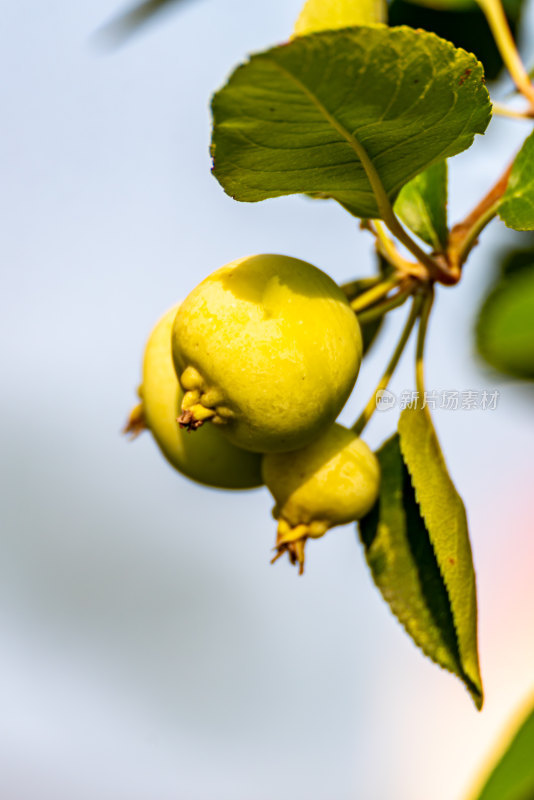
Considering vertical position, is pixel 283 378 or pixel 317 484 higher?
pixel 283 378

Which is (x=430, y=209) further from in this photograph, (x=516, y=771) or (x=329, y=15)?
(x=516, y=771)

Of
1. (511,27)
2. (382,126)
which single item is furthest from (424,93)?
(511,27)

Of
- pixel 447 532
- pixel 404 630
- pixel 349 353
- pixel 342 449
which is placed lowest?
pixel 404 630

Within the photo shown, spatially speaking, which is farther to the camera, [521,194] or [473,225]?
[473,225]

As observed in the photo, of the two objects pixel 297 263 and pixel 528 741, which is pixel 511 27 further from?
pixel 528 741

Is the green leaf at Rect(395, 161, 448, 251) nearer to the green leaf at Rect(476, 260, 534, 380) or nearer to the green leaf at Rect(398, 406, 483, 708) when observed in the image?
the green leaf at Rect(476, 260, 534, 380)

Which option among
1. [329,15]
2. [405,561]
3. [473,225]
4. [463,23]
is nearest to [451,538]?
[405,561]

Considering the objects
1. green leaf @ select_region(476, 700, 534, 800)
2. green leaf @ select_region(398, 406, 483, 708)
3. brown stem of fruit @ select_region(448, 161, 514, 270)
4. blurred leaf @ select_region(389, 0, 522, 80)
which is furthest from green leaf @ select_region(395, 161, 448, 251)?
blurred leaf @ select_region(389, 0, 522, 80)
